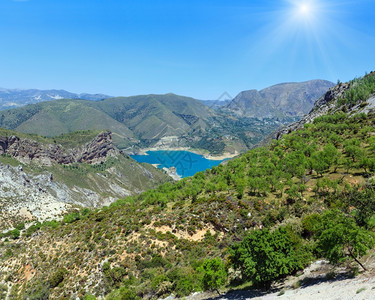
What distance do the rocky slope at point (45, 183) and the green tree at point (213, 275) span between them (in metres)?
87.6

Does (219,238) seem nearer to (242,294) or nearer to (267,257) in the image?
(242,294)

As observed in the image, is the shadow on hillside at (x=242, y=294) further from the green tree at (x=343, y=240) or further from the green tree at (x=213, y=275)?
the green tree at (x=343, y=240)

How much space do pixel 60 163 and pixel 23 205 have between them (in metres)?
87.0

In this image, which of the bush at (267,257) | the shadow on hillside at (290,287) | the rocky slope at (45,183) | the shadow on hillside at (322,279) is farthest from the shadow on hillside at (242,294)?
the rocky slope at (45,183)

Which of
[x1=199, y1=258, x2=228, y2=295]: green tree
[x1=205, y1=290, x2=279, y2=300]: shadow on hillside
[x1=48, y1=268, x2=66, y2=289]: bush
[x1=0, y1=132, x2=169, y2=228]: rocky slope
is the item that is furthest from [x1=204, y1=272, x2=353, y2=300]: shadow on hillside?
[x1=0, y1=132, x2=169, y2=228]: rocky slope

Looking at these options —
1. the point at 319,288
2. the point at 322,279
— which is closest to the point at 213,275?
the point at 319,288

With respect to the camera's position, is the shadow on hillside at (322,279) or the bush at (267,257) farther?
the bush at (267,257)

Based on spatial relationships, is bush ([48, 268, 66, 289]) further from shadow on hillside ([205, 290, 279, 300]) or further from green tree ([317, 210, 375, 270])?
green tree ([317, 210, 375, 270])

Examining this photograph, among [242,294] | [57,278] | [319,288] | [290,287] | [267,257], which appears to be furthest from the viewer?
[57,278]

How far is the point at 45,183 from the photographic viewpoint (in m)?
Answer: 143

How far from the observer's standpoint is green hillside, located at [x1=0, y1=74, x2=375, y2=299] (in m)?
21.1

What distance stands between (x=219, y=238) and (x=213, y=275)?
15.2 m

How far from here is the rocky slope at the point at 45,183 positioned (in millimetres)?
100500

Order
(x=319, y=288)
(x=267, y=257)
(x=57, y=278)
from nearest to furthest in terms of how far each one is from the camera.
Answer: (x=319, y=288)
(x=267, y=257)
(x=57, y=278)
